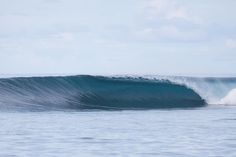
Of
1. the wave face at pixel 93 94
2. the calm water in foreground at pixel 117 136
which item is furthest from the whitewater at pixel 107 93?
the calm water in foreground at pixel 117 136

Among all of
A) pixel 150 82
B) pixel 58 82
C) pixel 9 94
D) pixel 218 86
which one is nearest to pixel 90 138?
pixel 9 94

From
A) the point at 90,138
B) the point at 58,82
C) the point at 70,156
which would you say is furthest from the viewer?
the point at 58,82

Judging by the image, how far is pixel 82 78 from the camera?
30.4 m

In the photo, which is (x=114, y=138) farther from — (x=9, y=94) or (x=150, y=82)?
(x=150, y=82)

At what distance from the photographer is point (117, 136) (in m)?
15.2

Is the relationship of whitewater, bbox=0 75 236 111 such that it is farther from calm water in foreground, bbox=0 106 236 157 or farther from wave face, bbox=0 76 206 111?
calm water in foreground, bbox=0 106 236 157

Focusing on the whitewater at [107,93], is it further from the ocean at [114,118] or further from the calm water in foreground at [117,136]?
the calm water in foreground at [117,136]

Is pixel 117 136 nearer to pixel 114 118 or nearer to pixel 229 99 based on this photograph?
pixel 114 118

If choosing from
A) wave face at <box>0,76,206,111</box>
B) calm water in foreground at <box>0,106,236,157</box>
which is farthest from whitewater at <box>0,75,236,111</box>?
calm water in foreground at <box>0,106,236,157</box>

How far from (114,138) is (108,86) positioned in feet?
51.0

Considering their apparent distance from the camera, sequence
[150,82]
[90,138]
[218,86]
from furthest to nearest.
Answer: [218,86]
[150,82]
[90,138]

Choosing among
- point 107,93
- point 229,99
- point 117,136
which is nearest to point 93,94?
point 107,93

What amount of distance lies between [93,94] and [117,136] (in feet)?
44.7

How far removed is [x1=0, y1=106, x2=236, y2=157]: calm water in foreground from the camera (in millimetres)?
13031
